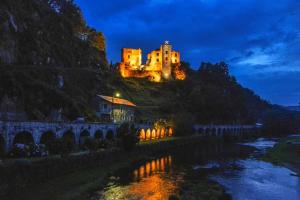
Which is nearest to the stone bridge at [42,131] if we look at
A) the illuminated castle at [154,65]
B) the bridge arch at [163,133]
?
the bridge arch at [163,133]

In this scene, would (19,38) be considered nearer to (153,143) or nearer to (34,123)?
(34,123)

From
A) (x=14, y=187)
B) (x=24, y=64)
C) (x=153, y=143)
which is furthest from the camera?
(x=153, y=143)

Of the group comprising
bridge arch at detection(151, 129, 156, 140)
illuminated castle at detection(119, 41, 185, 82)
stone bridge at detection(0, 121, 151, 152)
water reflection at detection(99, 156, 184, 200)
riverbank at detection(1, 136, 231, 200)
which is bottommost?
water reflection at detection(99, 156, 184, 200)

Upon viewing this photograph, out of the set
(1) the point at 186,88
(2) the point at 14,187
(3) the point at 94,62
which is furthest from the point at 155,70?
(2) the point at 14,187

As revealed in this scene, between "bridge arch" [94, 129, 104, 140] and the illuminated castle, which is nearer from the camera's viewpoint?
"bridge arch" [94, 129, 104, 140]

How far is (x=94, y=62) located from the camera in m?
125

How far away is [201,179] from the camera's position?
50.1 metres

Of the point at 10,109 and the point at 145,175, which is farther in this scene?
the point at 10,109

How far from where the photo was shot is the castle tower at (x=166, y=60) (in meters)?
178

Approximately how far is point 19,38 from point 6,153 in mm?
41643

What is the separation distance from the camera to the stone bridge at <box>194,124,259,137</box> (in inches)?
5782

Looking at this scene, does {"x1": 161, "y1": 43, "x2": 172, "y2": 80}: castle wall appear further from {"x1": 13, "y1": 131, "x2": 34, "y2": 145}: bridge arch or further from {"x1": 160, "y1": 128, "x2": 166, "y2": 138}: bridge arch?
{"x1": 13, "y1": 131, "x2": 34, "y2": 145}: bridge arch

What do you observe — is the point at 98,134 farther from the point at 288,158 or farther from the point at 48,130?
the point at 288,158

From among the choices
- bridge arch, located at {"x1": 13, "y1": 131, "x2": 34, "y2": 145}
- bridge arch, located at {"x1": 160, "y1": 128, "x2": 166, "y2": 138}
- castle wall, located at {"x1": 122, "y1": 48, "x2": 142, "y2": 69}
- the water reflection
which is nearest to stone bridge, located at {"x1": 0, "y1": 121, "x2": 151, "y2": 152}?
bridge arch, located at {"x1": 13, "y1": 131, "x2": 34, "y2": 145}
